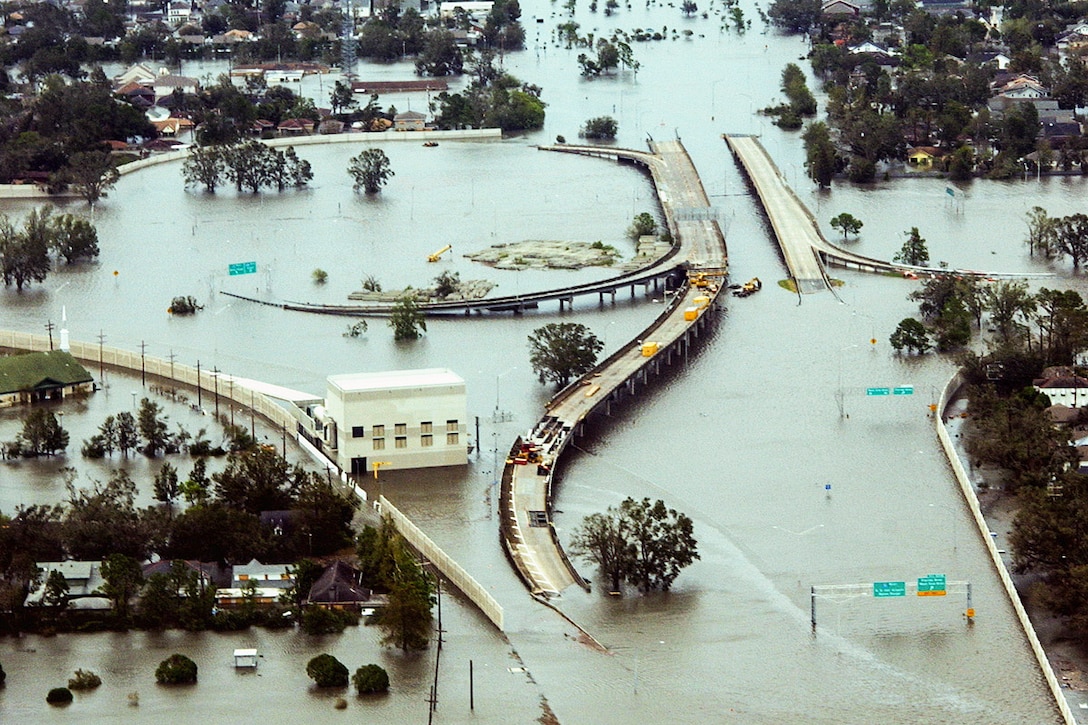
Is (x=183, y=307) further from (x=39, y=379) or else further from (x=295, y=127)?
(x=295, y=127)

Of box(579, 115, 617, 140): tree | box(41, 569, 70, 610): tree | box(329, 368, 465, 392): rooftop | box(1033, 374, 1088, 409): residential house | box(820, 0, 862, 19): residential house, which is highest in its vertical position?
box(329, 368, 465, 392): rooftop

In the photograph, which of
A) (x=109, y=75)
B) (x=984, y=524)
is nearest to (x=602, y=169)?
(x=109, y=75)

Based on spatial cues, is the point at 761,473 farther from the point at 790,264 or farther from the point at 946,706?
the point at 790,264

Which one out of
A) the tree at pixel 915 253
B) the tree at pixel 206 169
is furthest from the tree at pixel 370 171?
the tree at pixel 915 253

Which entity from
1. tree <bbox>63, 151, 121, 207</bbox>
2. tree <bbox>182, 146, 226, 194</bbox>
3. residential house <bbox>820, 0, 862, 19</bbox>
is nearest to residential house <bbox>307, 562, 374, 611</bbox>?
tree <bbox>63, 151, 121, 207</bbox>

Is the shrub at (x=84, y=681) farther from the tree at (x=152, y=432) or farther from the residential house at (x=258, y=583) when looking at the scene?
the tree at (x=152, y=432)

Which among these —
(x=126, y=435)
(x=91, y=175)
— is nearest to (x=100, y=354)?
(x=126, y=435)

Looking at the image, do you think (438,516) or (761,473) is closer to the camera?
(438,516)

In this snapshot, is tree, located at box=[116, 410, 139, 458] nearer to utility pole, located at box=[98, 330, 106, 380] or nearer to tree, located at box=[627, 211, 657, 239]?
utility pole, located at box=[98, 330, 106, 380]
